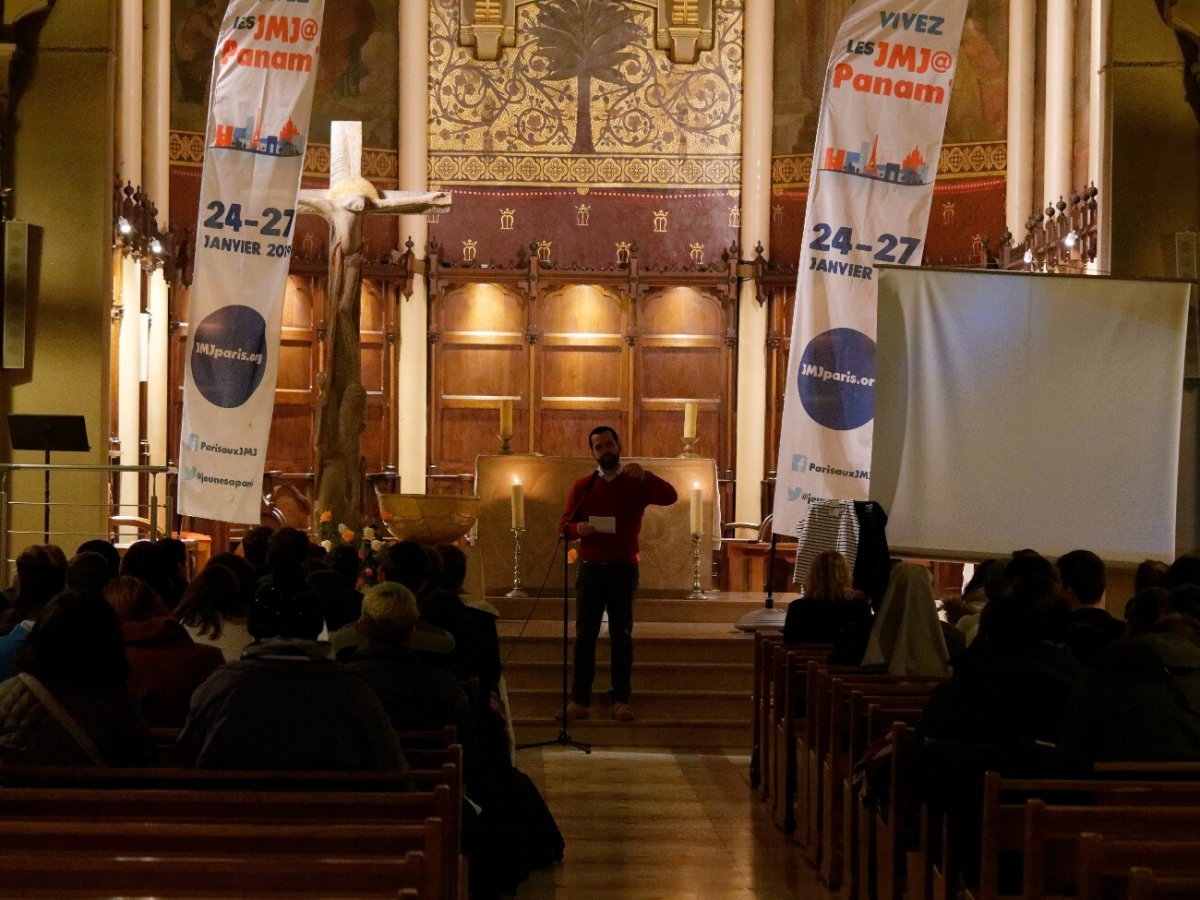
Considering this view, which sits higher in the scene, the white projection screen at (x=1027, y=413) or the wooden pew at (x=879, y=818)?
the white projection screen at (x=1027, y=413)

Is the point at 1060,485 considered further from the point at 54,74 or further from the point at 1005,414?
the point at 54,74

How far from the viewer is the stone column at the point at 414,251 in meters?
15.4

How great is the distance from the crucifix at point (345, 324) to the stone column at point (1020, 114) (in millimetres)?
5471

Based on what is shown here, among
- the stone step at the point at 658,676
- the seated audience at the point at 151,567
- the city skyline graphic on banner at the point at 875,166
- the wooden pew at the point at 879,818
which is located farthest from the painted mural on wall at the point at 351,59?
the wooden pew at the point at 879,818

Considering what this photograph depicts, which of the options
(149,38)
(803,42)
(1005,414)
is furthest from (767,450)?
(1005,414)

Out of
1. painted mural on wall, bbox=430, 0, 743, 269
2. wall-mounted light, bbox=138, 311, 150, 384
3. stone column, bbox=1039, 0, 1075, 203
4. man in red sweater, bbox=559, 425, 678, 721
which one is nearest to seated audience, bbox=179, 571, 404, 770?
man in red sweater, bbox=559, 425, 678, 721

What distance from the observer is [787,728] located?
23.4 ft

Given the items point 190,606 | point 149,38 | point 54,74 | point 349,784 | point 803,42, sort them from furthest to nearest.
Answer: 1. point 803,42
2. point 149,38
3. point 54,74
4. point 190,606
5. point 349,784

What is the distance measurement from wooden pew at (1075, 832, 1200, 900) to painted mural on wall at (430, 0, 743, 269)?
12.8 m

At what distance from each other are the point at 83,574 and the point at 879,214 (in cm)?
397

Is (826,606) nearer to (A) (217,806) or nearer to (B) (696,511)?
(B) (696,511)

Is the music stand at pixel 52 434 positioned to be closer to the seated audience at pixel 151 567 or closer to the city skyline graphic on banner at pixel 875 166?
the seated audience at pixel 151 567

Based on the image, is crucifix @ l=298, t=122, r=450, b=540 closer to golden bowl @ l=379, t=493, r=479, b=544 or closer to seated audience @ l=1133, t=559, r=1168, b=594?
golden bowl @ l=379, t=493, r=479, b=544

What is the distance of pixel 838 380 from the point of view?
7.86m
